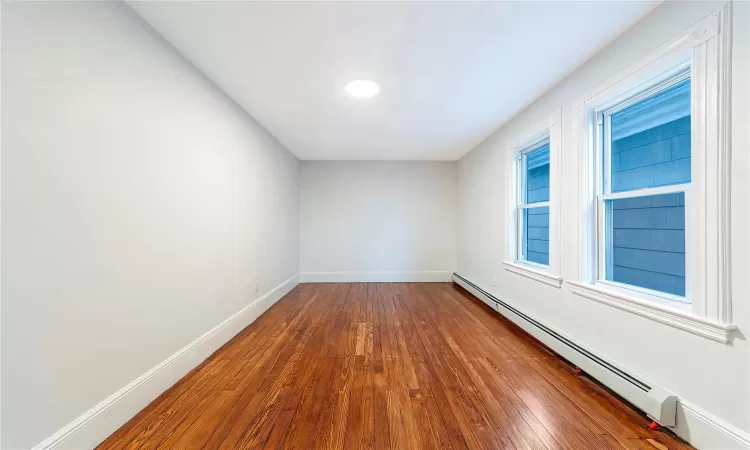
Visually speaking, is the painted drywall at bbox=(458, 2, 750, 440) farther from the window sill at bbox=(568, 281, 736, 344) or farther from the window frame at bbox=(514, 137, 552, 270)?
the window frame at bbox=(514, 137, 552, 270)

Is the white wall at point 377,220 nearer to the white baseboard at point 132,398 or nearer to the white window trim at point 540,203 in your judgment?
the white window trim at point 540,203

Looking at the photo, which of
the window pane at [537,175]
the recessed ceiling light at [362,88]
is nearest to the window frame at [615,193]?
the window pane at [537,175]

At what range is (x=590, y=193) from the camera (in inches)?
85.9

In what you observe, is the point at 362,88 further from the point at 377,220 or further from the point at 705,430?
the point at 377,220

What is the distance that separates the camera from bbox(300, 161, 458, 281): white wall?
5.57m

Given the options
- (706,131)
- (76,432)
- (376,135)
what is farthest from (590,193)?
(76,432)

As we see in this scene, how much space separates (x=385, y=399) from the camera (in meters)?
1.79

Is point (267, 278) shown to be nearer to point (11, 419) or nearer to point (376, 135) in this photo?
point (376, 135)

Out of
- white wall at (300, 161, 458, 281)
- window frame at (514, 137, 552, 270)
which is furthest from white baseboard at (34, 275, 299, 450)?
window frame at (514, 137, 552, 270)

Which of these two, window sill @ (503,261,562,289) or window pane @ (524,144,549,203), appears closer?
window sill @ (503,261,562,289)

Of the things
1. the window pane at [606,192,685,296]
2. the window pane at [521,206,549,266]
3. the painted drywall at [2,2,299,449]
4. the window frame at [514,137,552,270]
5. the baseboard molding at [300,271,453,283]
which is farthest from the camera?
the baseboard molding at [300,271,453,283]

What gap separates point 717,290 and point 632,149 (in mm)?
1098

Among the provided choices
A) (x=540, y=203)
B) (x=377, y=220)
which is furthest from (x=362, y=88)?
(x=377, y=220)

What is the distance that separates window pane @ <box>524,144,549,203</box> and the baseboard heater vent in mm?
1340
